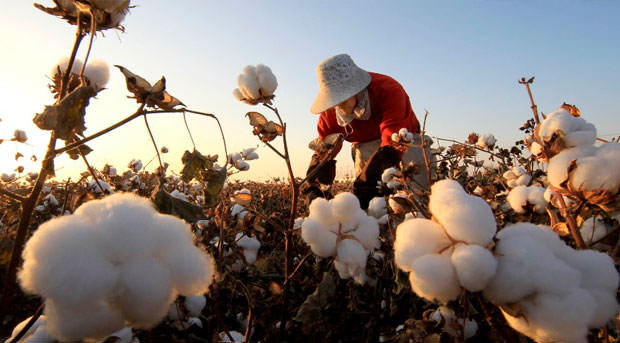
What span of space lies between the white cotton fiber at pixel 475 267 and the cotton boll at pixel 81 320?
613 millimetres

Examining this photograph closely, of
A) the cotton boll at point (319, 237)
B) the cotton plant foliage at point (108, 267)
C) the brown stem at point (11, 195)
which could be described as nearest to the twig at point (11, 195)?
the brown stem at point (11, 195)

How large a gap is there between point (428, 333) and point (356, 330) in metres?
0.54

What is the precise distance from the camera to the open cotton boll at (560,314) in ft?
1.87

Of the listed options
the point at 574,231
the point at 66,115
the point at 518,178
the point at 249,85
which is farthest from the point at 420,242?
the point at 518,178

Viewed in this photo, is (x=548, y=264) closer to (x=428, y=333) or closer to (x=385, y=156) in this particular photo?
(x=428, y=333)

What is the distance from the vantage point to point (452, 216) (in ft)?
2.02

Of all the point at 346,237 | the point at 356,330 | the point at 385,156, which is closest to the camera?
the point at 346,237

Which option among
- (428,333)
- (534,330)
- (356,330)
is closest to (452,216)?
(534,330)

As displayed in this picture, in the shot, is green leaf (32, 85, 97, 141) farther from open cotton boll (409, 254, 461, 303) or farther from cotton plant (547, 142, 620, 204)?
cotton plant (547, 142, 620, 204)

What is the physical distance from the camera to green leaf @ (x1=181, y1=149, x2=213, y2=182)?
42.6 inches

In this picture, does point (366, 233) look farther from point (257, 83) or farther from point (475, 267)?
point (257, 83)

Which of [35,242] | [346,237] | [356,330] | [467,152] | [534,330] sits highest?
[467,152]

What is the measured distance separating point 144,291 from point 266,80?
1233 millimetres

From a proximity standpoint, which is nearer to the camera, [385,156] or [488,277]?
[488,277]
